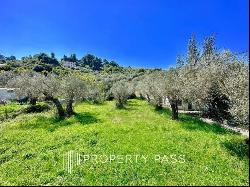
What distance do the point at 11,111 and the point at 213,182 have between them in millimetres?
47709

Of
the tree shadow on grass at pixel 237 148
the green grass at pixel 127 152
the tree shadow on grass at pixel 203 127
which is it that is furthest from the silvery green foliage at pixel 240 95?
the tree shadow on grass at pixel 203 127

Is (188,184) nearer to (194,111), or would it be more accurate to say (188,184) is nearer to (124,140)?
(124,140)

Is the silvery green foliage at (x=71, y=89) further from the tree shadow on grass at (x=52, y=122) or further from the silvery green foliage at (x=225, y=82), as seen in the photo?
the silvery green foliage at (x=225, y=82)

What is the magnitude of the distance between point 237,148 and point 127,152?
9.52 metres

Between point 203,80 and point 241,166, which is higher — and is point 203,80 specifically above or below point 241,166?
above

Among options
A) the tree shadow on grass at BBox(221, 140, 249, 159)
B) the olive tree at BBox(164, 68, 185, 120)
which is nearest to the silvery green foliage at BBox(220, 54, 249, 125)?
the tree shadow on grass at BBox(221, 140, 249, 159)

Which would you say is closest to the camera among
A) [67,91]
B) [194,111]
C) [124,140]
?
[124,140]

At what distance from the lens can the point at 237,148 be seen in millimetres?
27328

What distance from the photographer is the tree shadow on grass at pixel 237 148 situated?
2562 cm

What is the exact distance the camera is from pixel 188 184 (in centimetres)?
1938

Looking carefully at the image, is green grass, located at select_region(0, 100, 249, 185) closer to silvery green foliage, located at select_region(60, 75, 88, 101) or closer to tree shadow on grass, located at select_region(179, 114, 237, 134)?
tree shadow on grass, located at select_region(179, 114, 237, 134)

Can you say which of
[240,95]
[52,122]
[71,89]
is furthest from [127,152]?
[71,89]

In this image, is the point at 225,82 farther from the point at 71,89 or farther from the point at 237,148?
the point at 71,89

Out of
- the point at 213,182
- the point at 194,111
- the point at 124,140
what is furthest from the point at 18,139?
the point at 194,111
